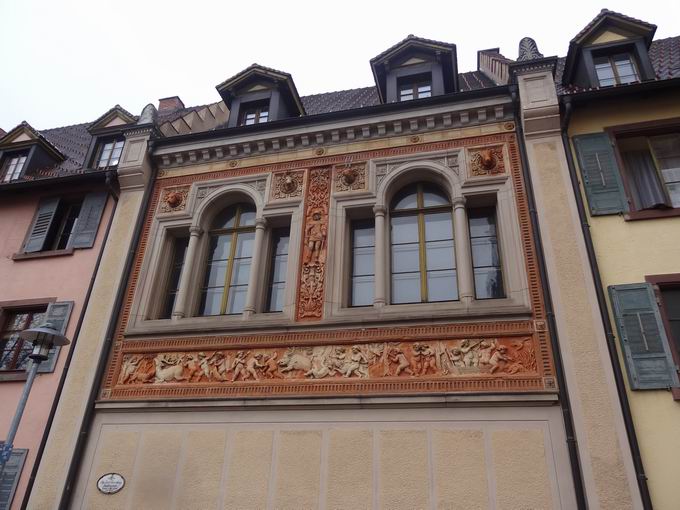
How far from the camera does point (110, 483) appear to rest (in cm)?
842

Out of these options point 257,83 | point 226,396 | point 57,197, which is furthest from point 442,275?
point 57,197

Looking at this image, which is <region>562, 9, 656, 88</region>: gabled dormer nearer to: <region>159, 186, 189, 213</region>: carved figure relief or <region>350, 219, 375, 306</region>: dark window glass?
<region>350, 219, 375, 306</region>: dark window glass

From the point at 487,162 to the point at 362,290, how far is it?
3.32 meters

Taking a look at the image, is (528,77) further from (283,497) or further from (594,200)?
(283,497)

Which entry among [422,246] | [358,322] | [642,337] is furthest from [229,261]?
[642,337]

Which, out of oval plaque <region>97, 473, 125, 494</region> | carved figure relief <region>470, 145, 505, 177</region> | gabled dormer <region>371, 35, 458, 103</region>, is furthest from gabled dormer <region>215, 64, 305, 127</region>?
oval plaque <region>97, 473, 125, 494</region>

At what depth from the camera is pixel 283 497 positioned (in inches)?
302

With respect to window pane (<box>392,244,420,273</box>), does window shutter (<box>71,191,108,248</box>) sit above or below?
above

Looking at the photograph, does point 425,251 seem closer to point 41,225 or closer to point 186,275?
point 186,275

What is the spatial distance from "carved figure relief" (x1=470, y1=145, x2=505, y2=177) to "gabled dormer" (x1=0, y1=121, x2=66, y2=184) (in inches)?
447

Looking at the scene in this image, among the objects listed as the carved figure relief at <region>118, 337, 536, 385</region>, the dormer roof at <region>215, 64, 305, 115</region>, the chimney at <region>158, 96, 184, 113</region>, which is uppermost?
the chimney at <region>158, 96, 184, 113</region>

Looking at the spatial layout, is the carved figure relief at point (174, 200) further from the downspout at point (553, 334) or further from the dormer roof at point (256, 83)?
the downspout at point (553, 334)

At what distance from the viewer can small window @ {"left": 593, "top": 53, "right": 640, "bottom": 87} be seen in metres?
10.5

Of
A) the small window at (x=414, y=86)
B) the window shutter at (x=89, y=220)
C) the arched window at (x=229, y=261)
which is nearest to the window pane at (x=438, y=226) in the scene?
the small window at (x=414, y=86)
